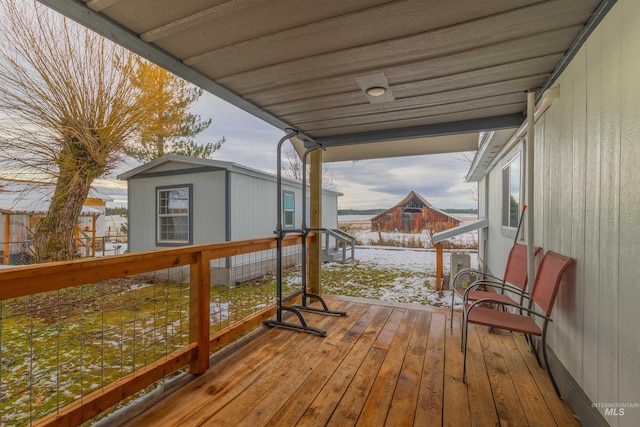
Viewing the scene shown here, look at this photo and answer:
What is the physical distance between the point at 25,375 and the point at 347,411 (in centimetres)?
303

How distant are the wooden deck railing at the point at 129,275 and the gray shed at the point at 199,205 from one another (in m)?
4.14

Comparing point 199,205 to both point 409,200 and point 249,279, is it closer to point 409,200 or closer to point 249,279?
point 249,279

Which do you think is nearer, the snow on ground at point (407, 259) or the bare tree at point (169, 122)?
the bare tree at point (169, 122)

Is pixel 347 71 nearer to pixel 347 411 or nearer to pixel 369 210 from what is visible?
pixel 347 411

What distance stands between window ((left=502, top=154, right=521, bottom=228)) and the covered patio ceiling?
127cm

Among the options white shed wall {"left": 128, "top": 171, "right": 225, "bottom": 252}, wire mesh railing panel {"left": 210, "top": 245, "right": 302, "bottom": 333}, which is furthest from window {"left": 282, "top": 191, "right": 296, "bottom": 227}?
white shed wall {"left": 128, "top": 171, "right": 225, "bottom": 252}

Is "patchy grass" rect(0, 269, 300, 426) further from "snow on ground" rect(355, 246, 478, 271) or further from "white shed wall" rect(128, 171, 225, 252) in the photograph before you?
"snow on ground" rect(355, 246, 478, 271)

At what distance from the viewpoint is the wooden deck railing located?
4.32 feet

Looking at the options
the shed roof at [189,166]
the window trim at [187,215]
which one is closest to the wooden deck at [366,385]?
the shed roof at [189,166]

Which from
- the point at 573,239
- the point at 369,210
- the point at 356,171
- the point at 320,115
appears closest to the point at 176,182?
the point at 320,115

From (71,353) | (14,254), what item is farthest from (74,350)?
(14,254)

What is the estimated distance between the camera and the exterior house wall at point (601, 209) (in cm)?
128

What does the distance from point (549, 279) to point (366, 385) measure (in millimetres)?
1446

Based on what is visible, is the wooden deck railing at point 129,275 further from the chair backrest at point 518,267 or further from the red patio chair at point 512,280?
the chair backrest at point 518,267
